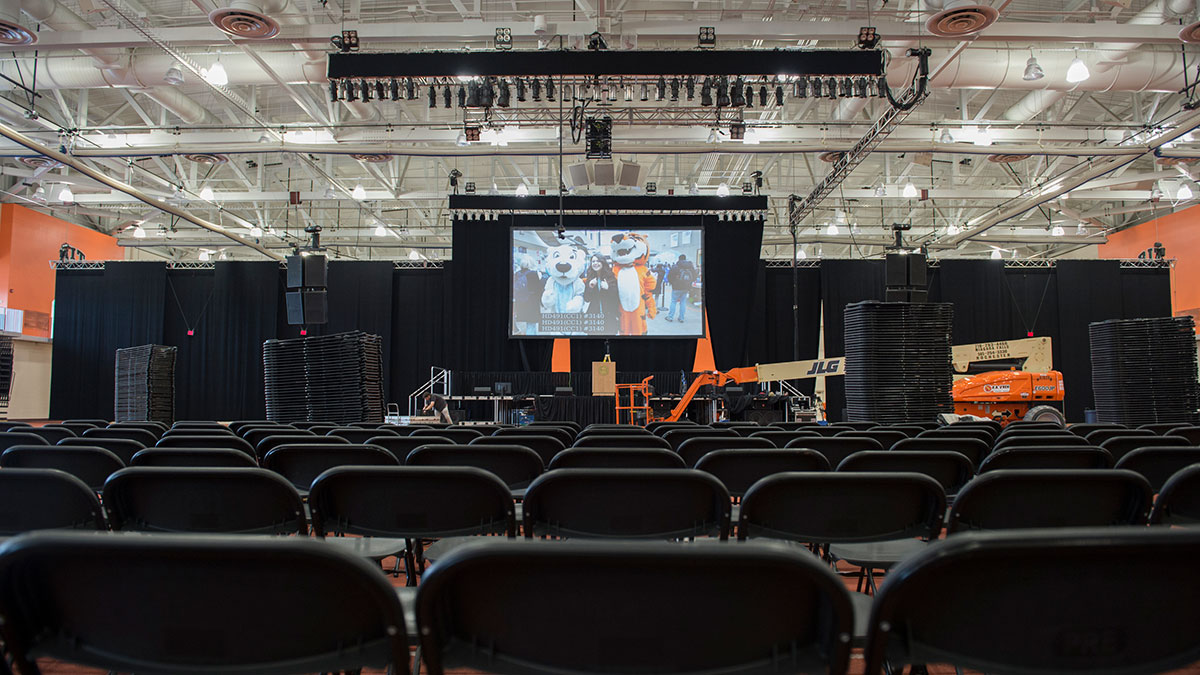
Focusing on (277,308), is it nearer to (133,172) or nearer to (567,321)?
(133,172)

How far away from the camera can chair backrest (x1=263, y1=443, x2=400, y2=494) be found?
2.48 meters

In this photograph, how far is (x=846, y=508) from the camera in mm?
1740

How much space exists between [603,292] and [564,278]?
84 cm

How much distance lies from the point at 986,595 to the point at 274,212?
2106 centimetres

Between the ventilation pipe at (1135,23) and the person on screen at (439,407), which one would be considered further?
the person on screen at (439,407)

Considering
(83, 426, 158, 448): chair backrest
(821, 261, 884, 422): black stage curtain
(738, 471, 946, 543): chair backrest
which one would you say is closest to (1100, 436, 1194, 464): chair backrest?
(738, 471, 946, 543): chair backrest

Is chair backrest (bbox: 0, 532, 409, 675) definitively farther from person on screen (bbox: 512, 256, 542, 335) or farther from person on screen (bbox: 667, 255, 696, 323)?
person on screen (bbox: 667, 255, 696, 323)

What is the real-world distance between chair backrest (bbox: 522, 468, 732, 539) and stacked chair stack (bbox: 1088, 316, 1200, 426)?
8266 millimetres

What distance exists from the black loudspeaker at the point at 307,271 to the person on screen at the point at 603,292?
17.2ft

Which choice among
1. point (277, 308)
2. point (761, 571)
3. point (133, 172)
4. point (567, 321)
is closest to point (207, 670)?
point (761, 571)

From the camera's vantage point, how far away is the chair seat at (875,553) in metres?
1.98

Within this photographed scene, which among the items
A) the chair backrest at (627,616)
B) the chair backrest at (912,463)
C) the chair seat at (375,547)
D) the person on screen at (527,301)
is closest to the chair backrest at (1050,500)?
the chair backrest at (912,463)

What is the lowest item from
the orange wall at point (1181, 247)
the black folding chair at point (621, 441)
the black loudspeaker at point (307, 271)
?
the black folding chair at point (621, 441)

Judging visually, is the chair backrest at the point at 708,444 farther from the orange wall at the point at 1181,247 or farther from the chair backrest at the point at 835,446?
the orange wall at the point at 1181,247
